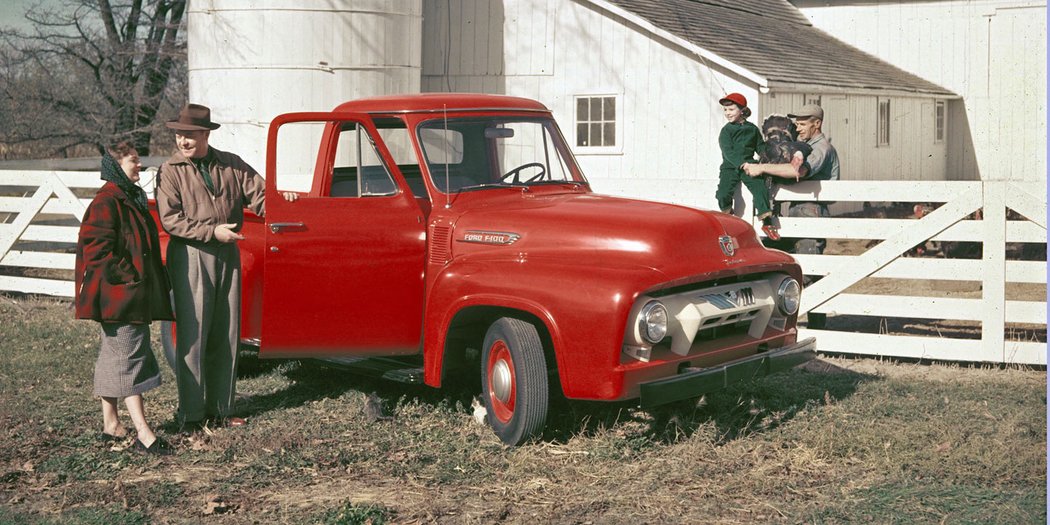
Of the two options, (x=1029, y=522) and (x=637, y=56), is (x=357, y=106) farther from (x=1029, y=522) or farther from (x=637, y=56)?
(x=637, y=56)

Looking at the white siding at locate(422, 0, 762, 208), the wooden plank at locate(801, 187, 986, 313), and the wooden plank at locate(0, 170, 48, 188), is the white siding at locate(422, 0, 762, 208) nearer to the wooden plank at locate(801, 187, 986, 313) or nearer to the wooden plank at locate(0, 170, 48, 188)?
the wooden plank at locate(0, 170, 48, 188)

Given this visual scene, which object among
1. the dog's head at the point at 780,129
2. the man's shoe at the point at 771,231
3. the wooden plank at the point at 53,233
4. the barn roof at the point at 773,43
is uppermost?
the barn roof at the point at 773,43

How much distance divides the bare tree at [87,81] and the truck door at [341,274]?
65.5 ft

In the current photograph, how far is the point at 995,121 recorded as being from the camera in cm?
2383

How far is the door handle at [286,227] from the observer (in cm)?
710

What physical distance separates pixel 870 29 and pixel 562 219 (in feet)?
64.2

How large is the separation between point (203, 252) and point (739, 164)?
4.60 meters

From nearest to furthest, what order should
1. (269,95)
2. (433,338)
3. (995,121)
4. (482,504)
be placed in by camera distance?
(482,504)
(433,338)
(269,95)
(995,121)

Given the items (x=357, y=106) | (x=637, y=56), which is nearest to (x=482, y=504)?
(x=357, y=106)

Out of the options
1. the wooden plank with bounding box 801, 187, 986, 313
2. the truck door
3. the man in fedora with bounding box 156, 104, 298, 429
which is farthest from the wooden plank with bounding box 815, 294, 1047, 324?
the man in fedora with bounding box 156, 104, 298, 429

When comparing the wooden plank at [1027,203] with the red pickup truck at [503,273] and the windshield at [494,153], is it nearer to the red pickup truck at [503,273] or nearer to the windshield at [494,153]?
the red pickup truck at [503,273]

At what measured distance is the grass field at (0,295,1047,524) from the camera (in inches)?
228

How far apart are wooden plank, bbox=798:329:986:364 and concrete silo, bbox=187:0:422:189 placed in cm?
880

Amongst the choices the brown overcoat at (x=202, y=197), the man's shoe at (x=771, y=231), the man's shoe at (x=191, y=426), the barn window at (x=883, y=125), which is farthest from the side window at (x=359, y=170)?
the barn window at (x=883, y=125)
